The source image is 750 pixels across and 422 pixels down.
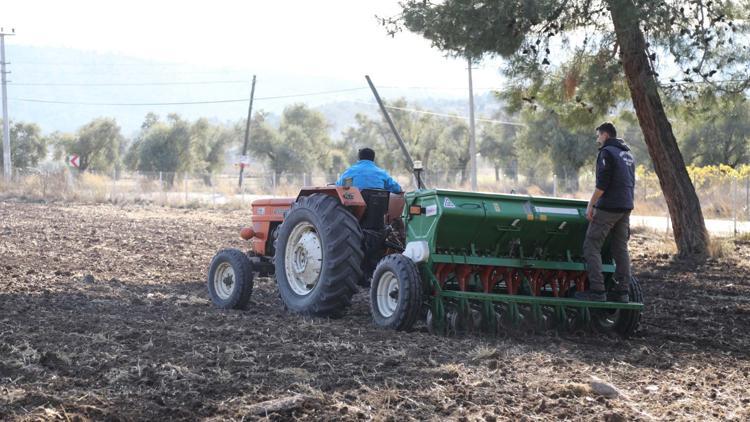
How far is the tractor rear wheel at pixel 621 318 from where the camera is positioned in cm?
855

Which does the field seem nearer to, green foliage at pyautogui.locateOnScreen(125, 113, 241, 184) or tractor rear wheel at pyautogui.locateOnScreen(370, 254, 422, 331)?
tractor rear wheel at pyautogui.locateOnScreen(370, 254, 422, 331)

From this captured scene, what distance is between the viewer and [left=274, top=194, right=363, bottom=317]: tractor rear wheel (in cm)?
871

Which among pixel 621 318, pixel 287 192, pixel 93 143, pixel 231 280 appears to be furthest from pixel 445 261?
pixel 93 143

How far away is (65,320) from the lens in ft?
27.9

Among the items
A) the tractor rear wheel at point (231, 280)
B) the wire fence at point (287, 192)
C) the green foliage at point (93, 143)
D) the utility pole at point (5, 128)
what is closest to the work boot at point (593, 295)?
the tractor rear wheel at point (231, 280)

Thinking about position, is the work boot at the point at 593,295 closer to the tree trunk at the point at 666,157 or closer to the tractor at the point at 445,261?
the tractor at the point at 445,261

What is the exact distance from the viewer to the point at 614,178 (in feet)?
27.3

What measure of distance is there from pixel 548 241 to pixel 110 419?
A: 187 inches

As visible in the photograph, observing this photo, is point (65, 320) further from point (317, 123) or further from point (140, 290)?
point (317, 123)

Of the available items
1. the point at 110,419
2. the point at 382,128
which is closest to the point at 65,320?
the point at 110,419

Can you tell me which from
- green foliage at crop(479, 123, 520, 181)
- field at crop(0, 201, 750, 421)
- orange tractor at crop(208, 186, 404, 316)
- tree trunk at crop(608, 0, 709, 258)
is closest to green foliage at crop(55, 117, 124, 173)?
green foliage at crop(479, 123, 520, 181)

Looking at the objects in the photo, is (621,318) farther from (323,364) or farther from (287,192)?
(287,192)

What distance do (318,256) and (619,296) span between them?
9.17 ft

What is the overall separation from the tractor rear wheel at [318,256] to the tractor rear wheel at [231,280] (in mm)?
454
